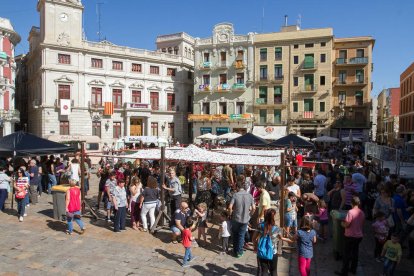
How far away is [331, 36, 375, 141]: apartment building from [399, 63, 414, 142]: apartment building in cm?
808

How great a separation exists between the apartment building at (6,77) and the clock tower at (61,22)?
3.73 m

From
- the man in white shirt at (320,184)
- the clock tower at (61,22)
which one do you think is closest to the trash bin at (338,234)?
the man in white shirt at (320,184)

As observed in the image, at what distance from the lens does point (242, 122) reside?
41406 millimetres

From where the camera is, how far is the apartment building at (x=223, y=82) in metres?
41.4

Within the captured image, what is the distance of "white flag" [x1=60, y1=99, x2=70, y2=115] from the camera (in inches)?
1405

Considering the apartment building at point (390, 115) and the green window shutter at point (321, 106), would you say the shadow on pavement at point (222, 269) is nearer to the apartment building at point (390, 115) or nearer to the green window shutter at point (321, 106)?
the green window shutter at point (321, 106)

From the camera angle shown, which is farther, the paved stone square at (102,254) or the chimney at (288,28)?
the chimney at (288,28)

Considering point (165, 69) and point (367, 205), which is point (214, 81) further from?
point (367, 205)

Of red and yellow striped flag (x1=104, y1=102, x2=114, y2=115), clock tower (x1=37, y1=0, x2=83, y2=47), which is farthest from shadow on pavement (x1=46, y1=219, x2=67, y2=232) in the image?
clock tower (x1=37, y1=0, x2=83, y2=47)

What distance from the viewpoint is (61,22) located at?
1420 inches

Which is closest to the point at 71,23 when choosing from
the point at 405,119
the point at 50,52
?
the point at 50,52

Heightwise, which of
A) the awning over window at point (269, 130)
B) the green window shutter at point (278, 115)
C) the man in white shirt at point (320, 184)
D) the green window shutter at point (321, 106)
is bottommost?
the man in white shirt at point (320, 184)

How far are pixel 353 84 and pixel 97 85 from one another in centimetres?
3103

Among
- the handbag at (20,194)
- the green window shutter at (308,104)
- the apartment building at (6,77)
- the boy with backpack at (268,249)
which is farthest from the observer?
the green window shutter at (308,104)
